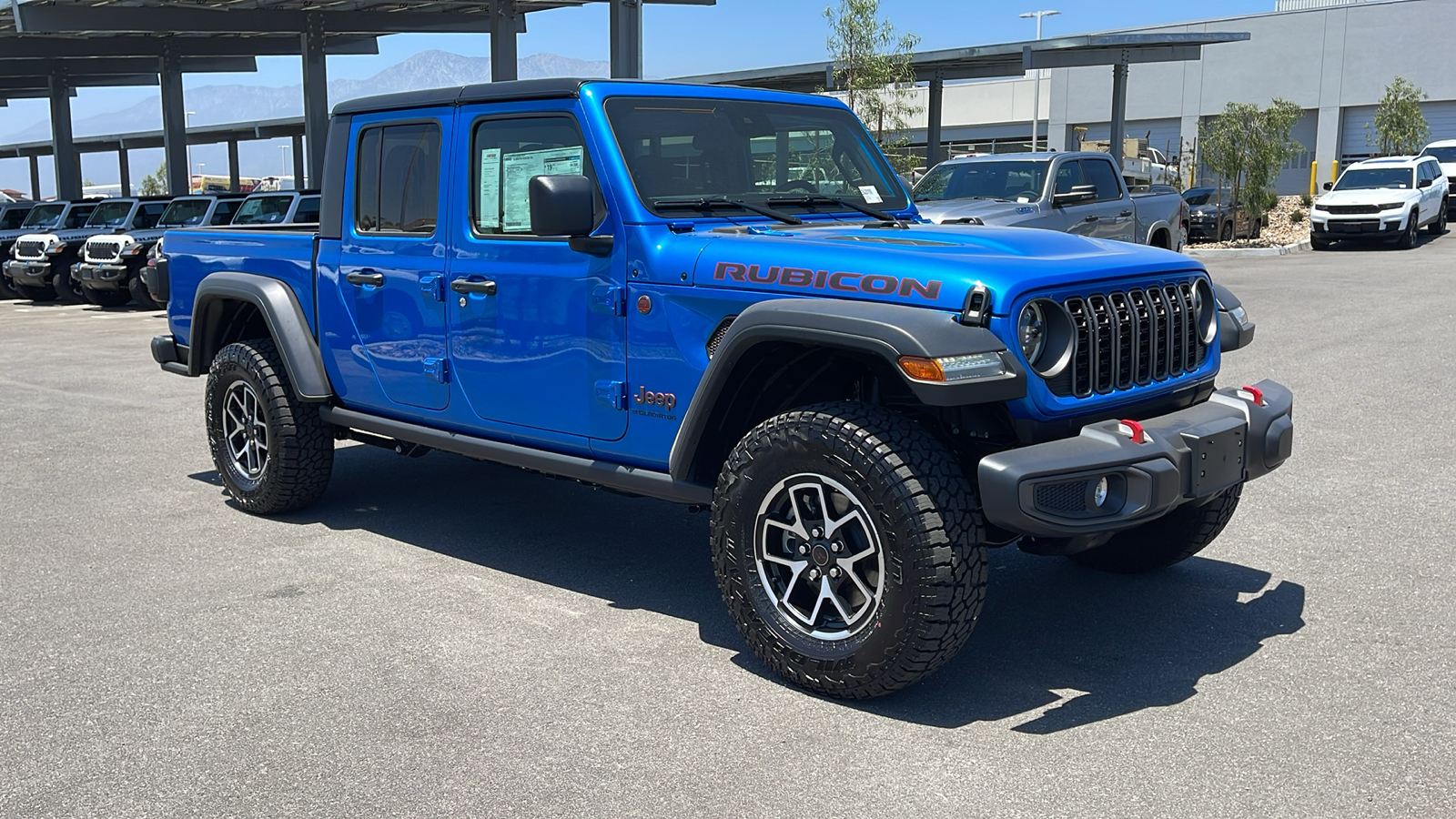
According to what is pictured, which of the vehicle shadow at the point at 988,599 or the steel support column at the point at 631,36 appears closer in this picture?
the vehicle shadow at the point at 988,599

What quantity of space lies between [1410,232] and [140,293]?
75.0ft

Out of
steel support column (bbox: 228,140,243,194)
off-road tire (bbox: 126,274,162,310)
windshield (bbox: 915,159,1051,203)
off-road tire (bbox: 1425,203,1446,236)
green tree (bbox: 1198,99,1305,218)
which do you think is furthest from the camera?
steel support column (bbox: 228,140,243,194)

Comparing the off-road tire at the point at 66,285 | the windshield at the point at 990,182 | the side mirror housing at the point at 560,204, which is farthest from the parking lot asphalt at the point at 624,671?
the off-road tire at the point at 66,285

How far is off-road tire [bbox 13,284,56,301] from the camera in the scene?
21.7 m

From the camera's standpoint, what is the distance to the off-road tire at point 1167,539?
16.4ft

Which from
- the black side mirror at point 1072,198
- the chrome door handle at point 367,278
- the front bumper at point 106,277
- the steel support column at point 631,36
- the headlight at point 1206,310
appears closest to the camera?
the headlight at point 1206,310

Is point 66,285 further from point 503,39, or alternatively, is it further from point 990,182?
point 990,182

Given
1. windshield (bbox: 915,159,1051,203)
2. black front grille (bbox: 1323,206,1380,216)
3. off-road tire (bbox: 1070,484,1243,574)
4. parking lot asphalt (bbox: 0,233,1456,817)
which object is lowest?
parking lot asphalt (bbox: 0,233,1456,817)

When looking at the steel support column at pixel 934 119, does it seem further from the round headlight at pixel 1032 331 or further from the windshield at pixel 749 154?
the round headlight at pixel 1032 331

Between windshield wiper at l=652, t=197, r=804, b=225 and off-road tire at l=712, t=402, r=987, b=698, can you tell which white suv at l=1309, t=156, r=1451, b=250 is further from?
off-road tire at l=712, t=402, r=987, b=698

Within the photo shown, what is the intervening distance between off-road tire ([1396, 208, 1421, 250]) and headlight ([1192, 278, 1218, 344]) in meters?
23.0

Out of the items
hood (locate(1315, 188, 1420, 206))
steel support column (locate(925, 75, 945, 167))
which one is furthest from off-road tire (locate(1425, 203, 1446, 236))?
steel support column (locate(925, 75, 945, 167))

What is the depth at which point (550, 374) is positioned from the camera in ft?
16.4

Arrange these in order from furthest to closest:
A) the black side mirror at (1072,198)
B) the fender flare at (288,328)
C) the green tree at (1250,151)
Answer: the green tree at (1250,151) → the black side mirror at (1072,198) → the fender flare at (288,328)
